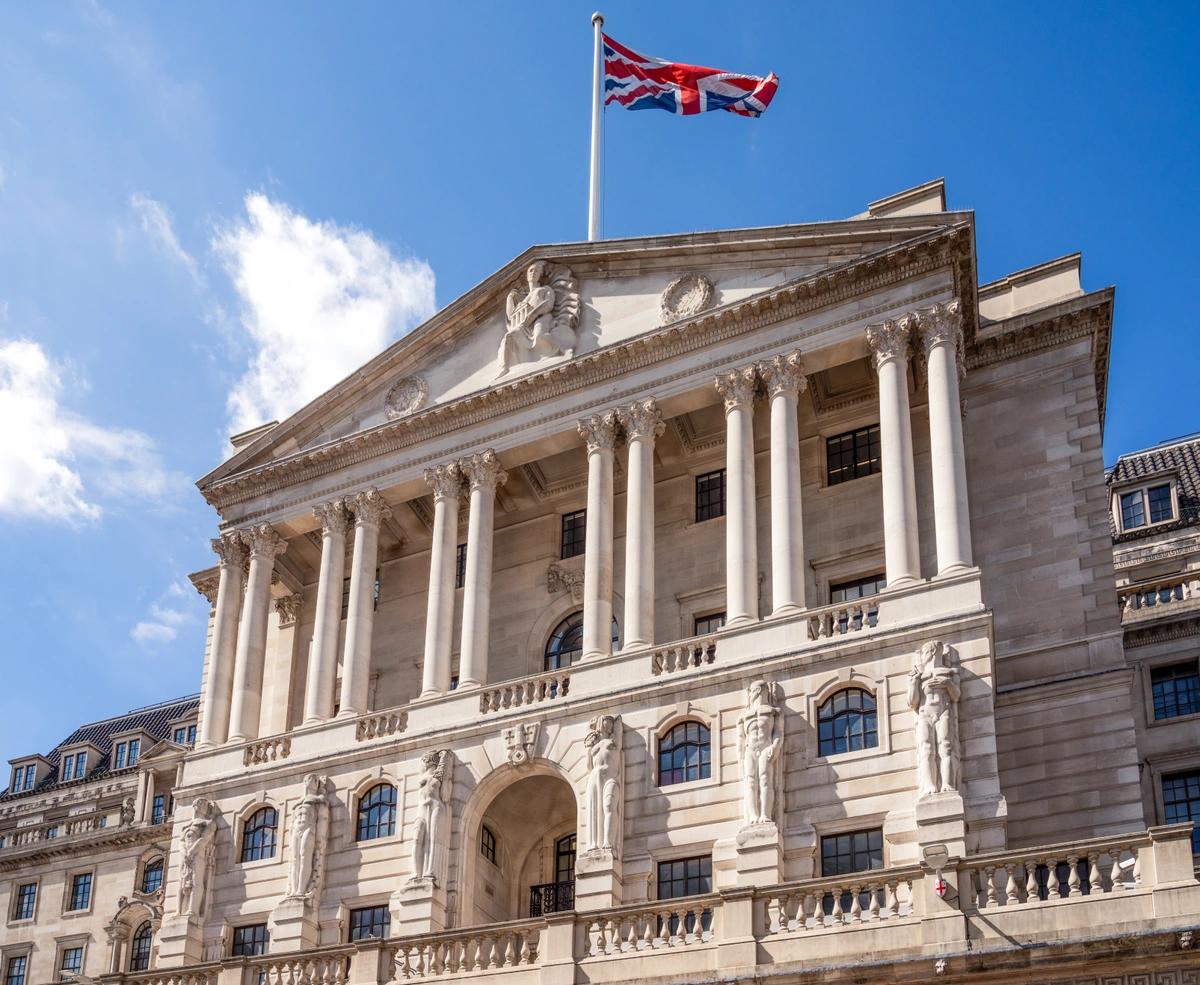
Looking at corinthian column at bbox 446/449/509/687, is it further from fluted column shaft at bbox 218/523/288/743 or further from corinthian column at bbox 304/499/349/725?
fluted column shaft at bbox 218/523/288/743

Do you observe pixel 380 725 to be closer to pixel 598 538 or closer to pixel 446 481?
pixel 446 481

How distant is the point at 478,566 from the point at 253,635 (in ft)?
27.0

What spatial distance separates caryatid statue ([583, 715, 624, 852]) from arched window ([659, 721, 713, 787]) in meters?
1.10

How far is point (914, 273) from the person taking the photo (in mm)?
42781

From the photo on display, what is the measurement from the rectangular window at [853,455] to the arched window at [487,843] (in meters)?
13.5

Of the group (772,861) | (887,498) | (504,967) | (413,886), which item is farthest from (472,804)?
(887,498)

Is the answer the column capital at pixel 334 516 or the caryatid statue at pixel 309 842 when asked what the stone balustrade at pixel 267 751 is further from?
the column capital at pixel 334 516

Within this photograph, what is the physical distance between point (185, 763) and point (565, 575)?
12663 mm

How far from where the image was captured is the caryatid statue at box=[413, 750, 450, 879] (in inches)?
1626

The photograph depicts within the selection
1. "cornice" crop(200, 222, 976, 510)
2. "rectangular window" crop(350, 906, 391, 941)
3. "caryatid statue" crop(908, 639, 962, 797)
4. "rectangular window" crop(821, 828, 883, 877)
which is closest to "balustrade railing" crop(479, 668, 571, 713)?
"rectangular window" crop(350, 906, 391, 941)

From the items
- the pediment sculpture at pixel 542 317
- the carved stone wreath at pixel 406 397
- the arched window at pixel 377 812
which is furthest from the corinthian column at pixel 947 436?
the carved stone wreath at pixel 406 397

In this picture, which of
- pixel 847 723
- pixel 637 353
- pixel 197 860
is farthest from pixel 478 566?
pixel 847 723

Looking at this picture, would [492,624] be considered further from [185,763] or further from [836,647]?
[836,647]

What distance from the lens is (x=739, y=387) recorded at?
4425 cm
